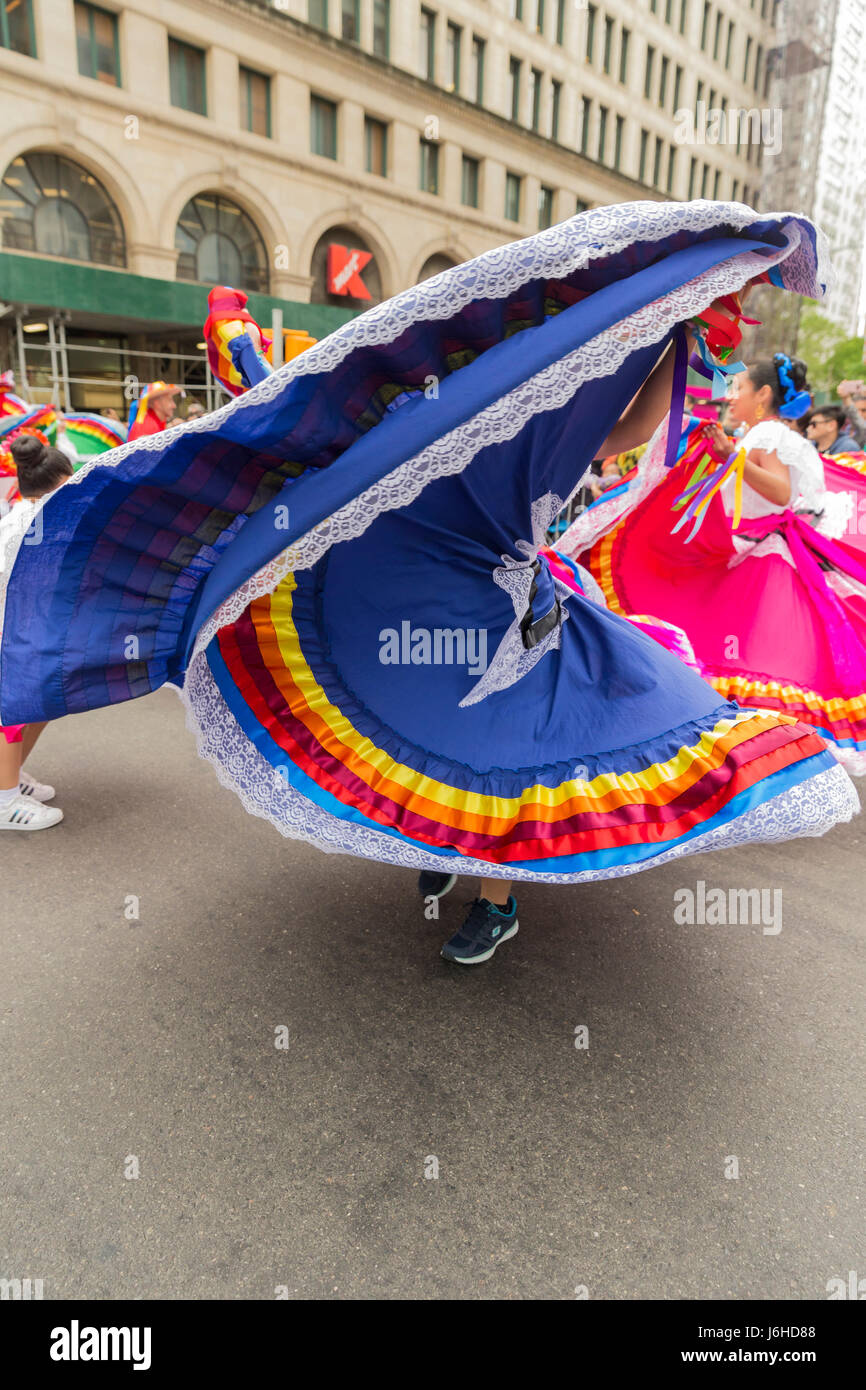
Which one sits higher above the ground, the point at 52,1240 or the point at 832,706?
the point at 832,706

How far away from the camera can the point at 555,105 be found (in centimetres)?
2425

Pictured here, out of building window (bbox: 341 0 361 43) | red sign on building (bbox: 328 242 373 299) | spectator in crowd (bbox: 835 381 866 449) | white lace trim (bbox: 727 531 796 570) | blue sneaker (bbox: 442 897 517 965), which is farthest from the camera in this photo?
red sign on building (bbox: 328 242 373 299)

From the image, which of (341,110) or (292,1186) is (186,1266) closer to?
(292,1186)

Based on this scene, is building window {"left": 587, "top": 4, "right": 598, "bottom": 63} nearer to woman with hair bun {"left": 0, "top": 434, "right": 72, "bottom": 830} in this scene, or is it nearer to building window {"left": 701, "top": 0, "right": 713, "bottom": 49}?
building window {"left": 701, "top": 0, "right": 713, "bottom": 49}

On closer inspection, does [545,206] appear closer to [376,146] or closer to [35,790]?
[376,146]

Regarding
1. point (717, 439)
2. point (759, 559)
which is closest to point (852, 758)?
point (759, 559)

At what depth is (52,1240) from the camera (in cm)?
161

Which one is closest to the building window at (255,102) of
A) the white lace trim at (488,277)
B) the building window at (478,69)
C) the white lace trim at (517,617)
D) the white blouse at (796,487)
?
the building window at (478,69)

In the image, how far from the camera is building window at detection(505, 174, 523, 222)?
23.3 metres

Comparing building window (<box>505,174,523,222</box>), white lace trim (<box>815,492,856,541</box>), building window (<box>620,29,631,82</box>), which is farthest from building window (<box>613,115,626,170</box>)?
white lace trim (<box>815,492,856,541</box>)

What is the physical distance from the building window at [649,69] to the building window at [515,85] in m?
7.44

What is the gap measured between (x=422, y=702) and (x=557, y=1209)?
1.16 metres

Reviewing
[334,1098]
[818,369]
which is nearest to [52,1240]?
[334,1098]

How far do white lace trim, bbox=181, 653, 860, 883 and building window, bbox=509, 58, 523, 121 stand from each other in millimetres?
26042
